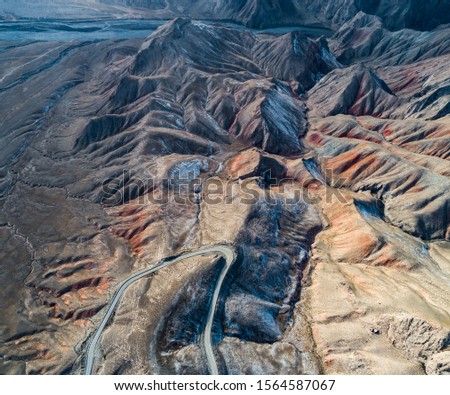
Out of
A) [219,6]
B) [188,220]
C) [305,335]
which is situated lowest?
[305,335]

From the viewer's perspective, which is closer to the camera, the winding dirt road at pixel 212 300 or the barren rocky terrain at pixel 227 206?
the winding dirt road at pixel 212 300

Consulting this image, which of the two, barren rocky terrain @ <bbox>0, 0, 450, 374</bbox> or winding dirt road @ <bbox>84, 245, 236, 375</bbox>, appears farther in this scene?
barren rocky terrain @ <bbox>0, 0, 450, 374</bbox>

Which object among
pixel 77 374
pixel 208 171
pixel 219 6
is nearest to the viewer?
pixel 77 374

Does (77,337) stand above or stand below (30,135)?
below

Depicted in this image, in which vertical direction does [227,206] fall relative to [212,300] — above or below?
above

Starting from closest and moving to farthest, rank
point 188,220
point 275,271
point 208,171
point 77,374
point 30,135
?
point 77,374 → point 275,271 → point 188,220 → point 208,171 → point 30,135

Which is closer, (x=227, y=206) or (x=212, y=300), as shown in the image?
(x=212, y=300)

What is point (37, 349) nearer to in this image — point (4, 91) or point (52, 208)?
point (52, 208)

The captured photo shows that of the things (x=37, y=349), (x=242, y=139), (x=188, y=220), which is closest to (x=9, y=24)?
(x=242, y=139)
